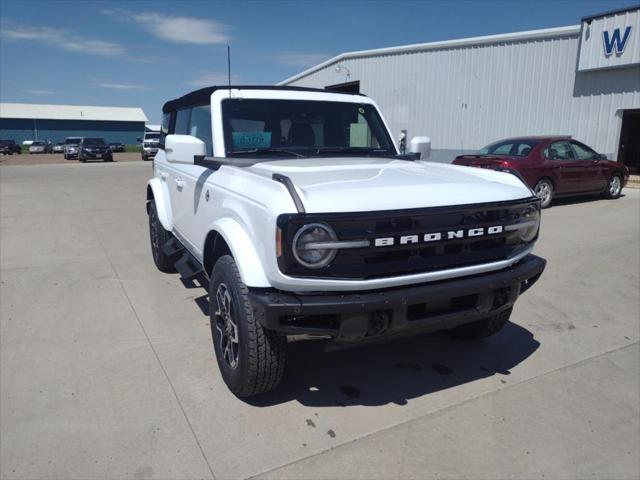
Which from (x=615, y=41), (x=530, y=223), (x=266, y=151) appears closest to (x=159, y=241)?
(x=266, y=151)

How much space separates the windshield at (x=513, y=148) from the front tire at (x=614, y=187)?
2785 mm

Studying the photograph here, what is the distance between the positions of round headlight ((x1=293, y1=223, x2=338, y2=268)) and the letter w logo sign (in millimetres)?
15215

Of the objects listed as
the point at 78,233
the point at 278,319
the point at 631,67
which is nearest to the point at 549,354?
the point at 278,319

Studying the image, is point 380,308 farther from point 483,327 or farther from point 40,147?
point 40,147

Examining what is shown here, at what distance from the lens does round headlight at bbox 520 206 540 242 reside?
313cm

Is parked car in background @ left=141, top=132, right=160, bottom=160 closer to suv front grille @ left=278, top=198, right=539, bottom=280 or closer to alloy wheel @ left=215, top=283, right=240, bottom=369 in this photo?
alloy wheel @ left=215, top=283, right=240, bottom=369

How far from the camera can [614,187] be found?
1192 cm

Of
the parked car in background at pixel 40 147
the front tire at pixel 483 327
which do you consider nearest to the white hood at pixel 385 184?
the front tire at pixel 483 327

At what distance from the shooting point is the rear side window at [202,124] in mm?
3945

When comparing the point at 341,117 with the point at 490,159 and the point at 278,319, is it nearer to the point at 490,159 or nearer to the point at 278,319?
the point at 278,319

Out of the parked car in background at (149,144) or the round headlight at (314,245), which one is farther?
the parked car in background at (149,144)

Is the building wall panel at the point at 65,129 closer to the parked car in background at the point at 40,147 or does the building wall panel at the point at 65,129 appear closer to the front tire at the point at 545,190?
the parked car in background at the point at 40,147

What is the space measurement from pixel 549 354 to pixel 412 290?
179 cm

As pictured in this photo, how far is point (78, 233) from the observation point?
8078mm
